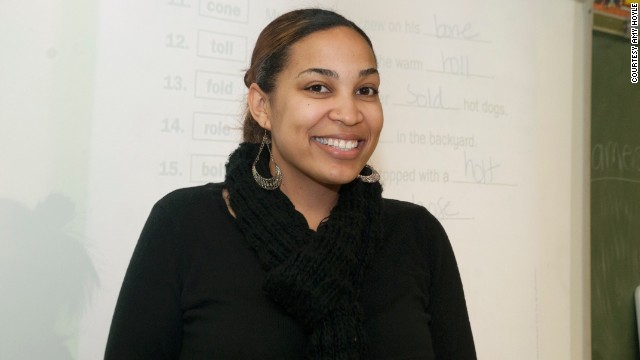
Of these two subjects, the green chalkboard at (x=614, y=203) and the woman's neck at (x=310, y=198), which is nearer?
the woman's neck at (x=310, y=198)

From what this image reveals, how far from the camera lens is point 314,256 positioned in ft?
3.85

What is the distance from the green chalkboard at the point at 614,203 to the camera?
2320 mm

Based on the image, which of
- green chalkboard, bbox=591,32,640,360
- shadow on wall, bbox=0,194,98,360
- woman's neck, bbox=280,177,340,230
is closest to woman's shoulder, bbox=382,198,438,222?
woman's neck, bbox=280,177,340,230

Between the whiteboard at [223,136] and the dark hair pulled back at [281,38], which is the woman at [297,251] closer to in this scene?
the dark hair pulled back at [281,38]

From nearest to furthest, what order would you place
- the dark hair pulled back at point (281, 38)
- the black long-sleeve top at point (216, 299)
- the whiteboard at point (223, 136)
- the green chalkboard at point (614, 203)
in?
1. the black long-sleeve top at point (216, 299)
2. the dark hair pulled back at point (281, 38)
3. the whiteboard at point (223, 136)
4. the green chalkboard at point (614, 203)

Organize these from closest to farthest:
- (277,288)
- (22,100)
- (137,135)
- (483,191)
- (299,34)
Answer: (277,288)
(299,34)
(22,100)
(137,135)
(483,191)

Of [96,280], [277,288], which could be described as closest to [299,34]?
[277,288]

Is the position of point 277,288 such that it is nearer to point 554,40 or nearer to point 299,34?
point 299,34

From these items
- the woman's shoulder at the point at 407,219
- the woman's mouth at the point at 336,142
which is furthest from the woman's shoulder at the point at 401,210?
the woman's mouth at the point at 336,142

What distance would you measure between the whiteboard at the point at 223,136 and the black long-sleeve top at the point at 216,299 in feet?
A: 1.38

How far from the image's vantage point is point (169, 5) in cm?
163

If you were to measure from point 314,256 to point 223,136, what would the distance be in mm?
674

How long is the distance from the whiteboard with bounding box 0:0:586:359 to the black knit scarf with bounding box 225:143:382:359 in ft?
1.41

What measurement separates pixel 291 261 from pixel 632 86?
76.5 inches
